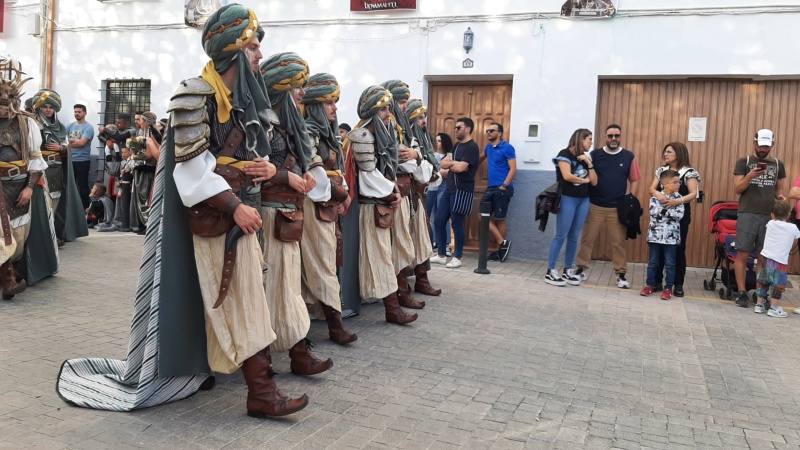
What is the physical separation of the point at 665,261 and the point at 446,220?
304cm

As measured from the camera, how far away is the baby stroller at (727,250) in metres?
7.97

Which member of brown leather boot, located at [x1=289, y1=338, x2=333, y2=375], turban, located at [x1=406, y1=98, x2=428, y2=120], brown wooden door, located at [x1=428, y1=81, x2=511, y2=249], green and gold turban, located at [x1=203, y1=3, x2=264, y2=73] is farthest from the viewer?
brown wooden door, located at [x1=428, y1=81, x2=511, y2=249]

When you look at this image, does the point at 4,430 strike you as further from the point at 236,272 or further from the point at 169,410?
the point at 236,272

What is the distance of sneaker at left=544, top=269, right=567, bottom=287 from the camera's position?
8.43m

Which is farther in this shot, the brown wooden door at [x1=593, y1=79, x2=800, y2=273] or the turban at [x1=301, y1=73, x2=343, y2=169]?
the brown wooden door at [x1=593, y1=79, x2=800, y2=273]

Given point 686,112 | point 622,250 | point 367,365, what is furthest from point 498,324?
point 686,112

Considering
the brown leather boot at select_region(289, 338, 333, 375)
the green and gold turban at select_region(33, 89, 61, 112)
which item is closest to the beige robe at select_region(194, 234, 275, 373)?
the brown leather boot at select_region(289, 338, 333, 375)

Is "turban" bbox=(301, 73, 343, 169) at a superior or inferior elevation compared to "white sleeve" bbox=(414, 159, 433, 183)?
superior

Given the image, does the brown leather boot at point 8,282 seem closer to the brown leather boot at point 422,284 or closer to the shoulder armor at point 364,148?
the shoulder armor at point 364,148

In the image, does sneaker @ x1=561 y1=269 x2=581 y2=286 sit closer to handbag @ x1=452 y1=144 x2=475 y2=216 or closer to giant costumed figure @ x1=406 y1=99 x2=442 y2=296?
handbag @ x1=452 y1=144 x2=475 y2=216

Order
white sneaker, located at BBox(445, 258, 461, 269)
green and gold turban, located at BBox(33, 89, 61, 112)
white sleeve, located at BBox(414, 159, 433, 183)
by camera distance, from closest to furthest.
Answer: white sleeve, located at BBox(414, 159, 433, 183)
green and gold turban, located at BBox(33, 89, 61, 112)
white sneaker, located at BBox(445, 258, 461, 269)

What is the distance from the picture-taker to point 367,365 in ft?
15.5

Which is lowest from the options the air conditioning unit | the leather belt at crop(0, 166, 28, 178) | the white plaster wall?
the leather belt at crop(0, 166, 28, 178)

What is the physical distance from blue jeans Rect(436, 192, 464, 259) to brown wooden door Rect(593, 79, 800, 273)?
95.0 inches
